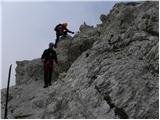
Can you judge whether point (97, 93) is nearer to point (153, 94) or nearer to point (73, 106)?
point (73, 106)

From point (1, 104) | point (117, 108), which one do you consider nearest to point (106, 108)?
point (117, 108)

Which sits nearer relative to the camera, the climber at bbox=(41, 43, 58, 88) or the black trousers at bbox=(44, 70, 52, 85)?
the climber at bbox=(41, 43, 58, 88)

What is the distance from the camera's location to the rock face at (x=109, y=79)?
52.2 feet

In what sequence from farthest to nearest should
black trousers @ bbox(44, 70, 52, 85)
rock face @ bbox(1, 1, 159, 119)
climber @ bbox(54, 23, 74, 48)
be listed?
1. climber @ bbox(54, 23, 74, 48)
2. black trousers @ bbox(44, 70, 52, 85)
3. rock face @ bbox(1, 1, 159, 119)

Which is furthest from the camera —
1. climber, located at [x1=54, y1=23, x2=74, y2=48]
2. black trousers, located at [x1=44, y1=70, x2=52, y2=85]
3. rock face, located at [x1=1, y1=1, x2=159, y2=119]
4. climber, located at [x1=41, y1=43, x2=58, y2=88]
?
climber, located at [x1=54, y1=23, x2=74, y2=48]

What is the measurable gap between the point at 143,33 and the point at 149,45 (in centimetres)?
138

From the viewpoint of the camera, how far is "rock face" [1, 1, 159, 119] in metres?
15.9

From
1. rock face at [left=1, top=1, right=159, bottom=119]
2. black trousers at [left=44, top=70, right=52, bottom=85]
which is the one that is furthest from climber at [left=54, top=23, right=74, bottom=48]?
black trousers at [left=44, top=70, right=52, bottom=85]

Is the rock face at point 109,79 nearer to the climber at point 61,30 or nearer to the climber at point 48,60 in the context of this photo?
the climber at point 48,60

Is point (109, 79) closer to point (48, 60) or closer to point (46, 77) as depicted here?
point (48, 60)

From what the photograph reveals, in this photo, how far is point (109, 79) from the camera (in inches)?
685

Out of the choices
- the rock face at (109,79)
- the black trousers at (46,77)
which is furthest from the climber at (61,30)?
the black trousers at (46,77)

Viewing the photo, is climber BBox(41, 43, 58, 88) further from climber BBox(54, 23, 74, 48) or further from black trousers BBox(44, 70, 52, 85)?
climber BBox(54, 23, 74, 48)

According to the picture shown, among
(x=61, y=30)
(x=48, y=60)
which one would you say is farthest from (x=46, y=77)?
(x=61, y=30)
